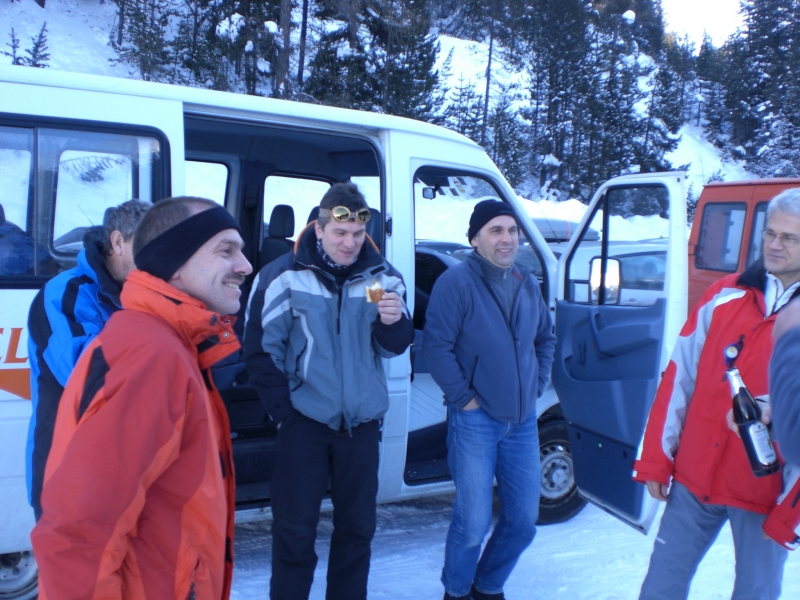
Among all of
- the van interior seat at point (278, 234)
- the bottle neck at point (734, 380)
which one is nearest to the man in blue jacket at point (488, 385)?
the bottle neck at point (734, 380)

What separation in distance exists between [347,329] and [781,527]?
1.62 metres

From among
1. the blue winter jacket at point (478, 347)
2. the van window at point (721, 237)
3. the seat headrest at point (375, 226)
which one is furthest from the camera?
the van window at point (721, 237)

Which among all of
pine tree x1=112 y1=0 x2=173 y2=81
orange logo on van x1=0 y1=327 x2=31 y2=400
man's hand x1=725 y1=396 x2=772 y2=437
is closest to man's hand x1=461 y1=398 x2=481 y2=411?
man's hand x1=725 y1=396 x2=772 y2=437

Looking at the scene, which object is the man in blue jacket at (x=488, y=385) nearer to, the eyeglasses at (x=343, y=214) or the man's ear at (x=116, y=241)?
the eyeglasses at (x=343, y=214)

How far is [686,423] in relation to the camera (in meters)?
2.28

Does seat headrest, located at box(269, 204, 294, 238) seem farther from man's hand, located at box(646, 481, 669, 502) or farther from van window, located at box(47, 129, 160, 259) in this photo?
man's hand, located at box(646, 481, 669, 502)

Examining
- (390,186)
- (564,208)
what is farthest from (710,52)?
(390,186)

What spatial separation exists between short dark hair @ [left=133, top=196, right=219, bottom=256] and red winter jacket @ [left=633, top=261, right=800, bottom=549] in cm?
172

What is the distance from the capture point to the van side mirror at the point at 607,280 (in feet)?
10.7

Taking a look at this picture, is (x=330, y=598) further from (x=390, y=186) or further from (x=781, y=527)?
(x=390, y=186)

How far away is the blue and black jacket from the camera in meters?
1.74

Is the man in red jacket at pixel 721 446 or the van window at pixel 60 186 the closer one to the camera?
the man in red jacket at pixel 721 446

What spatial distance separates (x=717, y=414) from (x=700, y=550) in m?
0.50

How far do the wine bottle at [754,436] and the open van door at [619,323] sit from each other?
2.71 feet
